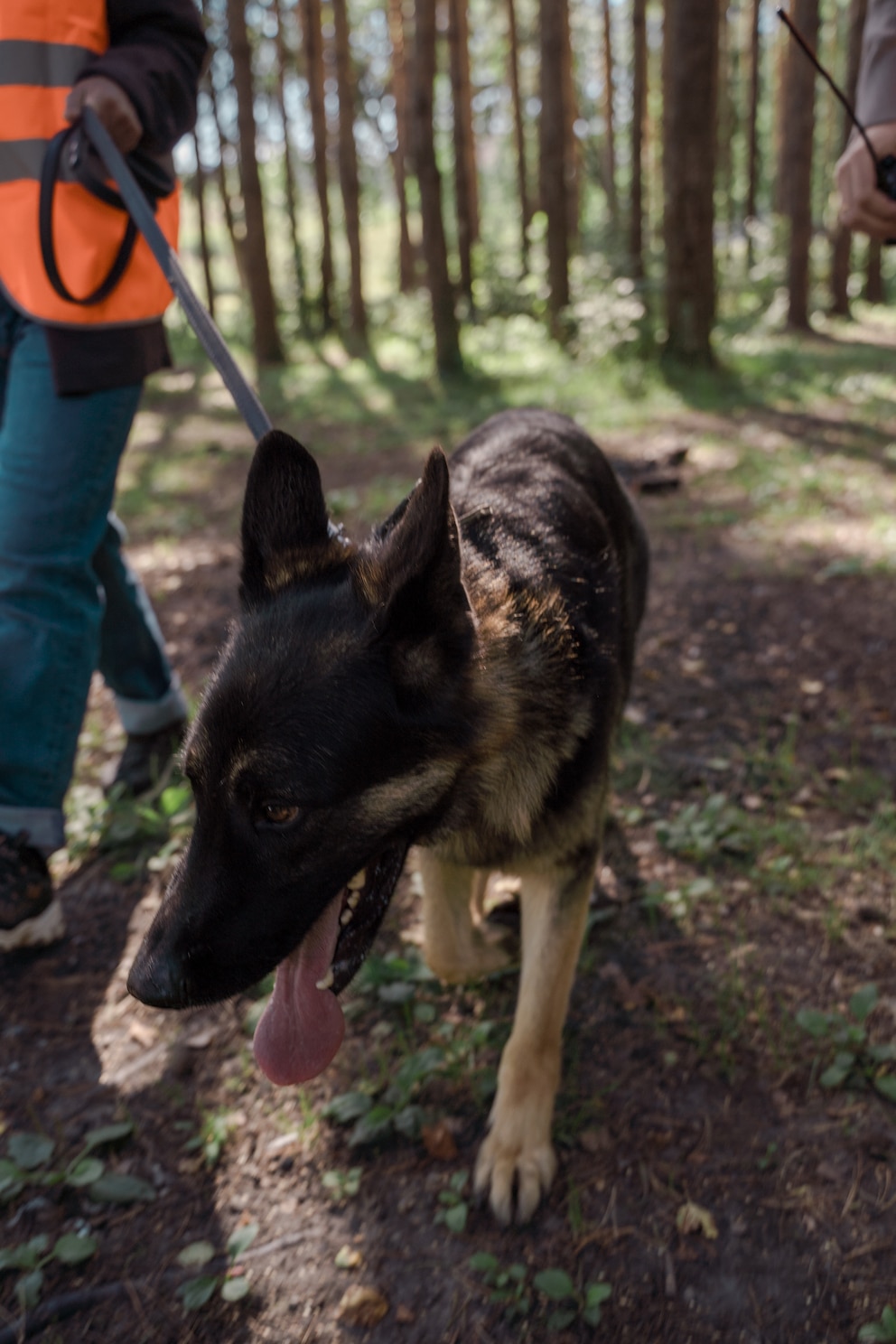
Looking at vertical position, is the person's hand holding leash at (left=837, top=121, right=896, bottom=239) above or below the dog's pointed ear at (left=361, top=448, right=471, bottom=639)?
above

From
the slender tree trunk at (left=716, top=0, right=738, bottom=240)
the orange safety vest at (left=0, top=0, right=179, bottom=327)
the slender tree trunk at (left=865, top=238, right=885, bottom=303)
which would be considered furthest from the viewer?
the slender tree trunk at (left=716, top=0, right=738, bottom=240)

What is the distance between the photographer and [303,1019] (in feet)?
6.83

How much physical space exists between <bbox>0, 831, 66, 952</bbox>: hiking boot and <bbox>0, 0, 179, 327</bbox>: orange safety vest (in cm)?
160

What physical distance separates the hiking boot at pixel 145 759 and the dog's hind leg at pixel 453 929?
6.00 ft

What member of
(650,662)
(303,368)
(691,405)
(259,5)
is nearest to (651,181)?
(259,5)

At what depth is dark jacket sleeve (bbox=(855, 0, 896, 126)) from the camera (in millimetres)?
2559

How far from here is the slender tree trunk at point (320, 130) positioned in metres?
19.8

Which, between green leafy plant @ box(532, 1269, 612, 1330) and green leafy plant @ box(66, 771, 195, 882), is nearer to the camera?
green leafy plant @ box(532, 1269, 612, 1330)

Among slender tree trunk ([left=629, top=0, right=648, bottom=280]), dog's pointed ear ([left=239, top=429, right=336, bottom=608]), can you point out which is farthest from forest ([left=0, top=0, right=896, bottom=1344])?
slender tree trunk ([left=629, top=0, right=648, bottom=280])

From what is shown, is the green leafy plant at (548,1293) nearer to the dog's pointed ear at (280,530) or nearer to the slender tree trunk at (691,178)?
the dog's pointed ear at (280,530)

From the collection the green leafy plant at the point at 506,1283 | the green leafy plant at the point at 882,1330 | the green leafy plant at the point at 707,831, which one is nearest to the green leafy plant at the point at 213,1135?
the green leafy plant at the point at 506,1283

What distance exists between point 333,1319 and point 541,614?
1.62 metres

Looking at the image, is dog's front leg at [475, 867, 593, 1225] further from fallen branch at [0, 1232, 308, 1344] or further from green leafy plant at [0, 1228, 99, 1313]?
green leafy plant at [0, 1228, 99, 1313]

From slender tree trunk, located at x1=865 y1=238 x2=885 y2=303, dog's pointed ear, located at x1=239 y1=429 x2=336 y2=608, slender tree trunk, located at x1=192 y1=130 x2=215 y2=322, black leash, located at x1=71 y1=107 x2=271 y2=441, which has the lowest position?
slender tree trunk, located at x1=865 y1=238 x2=885 y2=303
